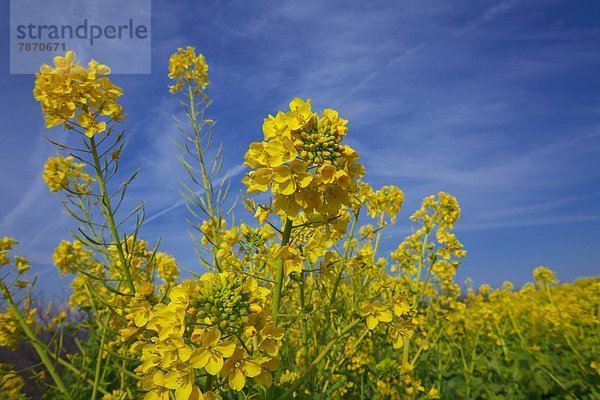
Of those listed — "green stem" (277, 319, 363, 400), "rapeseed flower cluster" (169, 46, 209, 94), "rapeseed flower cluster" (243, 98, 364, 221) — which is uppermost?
"rapeseed flower cluster" (169, 46, 209, 94)

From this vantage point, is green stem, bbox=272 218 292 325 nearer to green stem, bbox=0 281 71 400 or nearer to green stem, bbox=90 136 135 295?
green stem, bbox=90 136 135 295

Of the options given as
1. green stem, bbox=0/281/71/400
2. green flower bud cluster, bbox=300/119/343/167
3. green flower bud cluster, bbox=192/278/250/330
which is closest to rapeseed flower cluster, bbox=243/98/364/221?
green flower bud cluster, bbox=300/119/343/167

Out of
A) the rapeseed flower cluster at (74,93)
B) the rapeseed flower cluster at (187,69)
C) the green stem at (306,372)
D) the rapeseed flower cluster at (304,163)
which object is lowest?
the green stem at (306,372)

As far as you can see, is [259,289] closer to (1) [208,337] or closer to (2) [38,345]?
(1) [208,337]

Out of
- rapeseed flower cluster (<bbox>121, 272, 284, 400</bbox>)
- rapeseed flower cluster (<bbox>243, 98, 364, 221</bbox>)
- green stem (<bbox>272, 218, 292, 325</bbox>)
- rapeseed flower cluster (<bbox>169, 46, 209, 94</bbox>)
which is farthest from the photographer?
rapeseed flower cluster (<bbox>169, 46, 209, 94</bbox>)

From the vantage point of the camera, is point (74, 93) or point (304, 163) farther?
point (74, 93)

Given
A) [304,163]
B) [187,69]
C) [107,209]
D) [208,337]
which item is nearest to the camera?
[208,337]

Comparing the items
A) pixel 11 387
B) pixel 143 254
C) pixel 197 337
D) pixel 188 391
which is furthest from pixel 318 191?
pixel 11 387

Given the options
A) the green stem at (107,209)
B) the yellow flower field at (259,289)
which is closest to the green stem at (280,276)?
the yellow flower field at (259,289)

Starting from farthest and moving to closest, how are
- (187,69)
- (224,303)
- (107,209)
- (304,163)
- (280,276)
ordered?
(187,69), (107,209), (280,276), (304,163), (224,303)

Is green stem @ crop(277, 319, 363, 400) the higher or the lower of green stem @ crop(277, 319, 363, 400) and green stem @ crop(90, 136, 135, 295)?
the lower

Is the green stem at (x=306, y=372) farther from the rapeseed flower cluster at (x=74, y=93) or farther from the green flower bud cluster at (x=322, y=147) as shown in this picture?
the rapeseed flower cluster at (x=74, y=93)

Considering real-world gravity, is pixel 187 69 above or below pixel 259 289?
above

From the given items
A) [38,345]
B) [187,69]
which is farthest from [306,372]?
[187,69]
